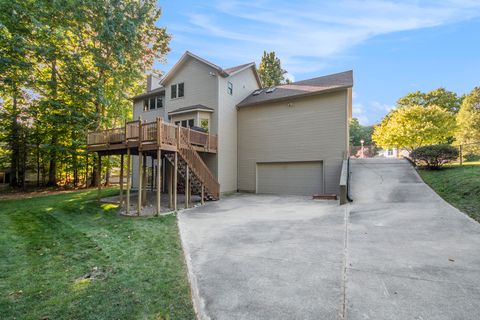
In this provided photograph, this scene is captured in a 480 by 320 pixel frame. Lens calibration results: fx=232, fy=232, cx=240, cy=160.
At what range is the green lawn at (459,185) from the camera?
782 centimetres

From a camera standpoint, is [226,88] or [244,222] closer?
[244,222]

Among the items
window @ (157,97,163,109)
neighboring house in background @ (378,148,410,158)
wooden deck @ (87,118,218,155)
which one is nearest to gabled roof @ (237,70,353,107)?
window @ (157,97,163,109)

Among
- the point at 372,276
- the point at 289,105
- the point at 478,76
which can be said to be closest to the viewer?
the point at 372,276

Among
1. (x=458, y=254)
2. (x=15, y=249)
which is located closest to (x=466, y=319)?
(x=458, y=254)

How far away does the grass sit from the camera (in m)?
3.09

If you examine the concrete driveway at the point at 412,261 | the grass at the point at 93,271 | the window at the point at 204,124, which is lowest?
the grass at the point at 93,271

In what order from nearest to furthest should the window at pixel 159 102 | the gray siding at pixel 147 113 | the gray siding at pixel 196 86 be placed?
the gray siding at pixel 196 86, the gray siding at pixel 147 113, the window at pixel 159 102

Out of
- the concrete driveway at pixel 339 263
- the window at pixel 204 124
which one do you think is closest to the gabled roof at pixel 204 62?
the window at pixel 204 124

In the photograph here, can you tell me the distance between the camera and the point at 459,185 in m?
9.49

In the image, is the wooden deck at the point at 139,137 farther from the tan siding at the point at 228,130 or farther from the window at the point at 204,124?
the tan siding at the point at 228,130

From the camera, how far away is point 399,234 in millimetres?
5965

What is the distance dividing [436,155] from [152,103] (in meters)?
19.0

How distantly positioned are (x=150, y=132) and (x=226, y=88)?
25.3 feet

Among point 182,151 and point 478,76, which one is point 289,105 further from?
point 478,76
